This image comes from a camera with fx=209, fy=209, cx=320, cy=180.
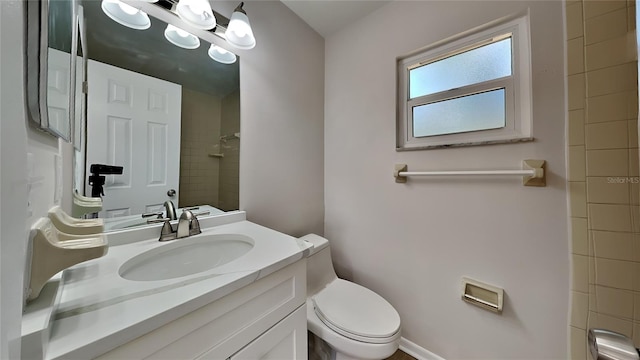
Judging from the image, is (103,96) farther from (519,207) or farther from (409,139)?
(519,207)

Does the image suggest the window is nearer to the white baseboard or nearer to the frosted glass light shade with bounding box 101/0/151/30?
the white baseboard

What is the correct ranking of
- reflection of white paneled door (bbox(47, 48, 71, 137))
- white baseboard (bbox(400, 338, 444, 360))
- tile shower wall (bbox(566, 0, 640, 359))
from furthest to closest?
white baseboard (bbox(400, 338, 444, 360))
tile shower wall (bbox(566, 0, 640, 359))
reflection of white paneled door (bbox(47, 48, 71, 137))

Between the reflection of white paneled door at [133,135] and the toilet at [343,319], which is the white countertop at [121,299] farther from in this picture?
the toilet at [343,319]

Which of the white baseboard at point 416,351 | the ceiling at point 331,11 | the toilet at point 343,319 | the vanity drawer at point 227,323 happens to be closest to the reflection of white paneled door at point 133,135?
the vanity drawer at point 227,323

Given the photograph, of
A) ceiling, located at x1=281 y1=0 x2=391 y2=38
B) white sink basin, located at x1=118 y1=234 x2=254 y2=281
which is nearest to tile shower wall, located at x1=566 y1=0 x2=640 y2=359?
ceiling, located at x1=281 y1=0 x2=391 y2=38

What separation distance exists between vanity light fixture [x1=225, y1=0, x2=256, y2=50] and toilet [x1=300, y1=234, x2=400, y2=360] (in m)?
1.12

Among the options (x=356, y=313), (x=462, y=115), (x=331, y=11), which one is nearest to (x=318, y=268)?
(x=356, y=313)

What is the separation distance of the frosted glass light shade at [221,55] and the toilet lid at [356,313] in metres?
1.42

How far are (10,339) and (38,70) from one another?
0.46 metres

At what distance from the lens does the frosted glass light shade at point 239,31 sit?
3.50 feet

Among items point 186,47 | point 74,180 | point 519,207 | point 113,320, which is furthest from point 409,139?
point 74,180

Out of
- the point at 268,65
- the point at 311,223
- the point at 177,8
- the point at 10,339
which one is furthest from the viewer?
the point at 311,223

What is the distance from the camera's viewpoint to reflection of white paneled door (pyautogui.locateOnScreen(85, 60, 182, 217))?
792 millimetres

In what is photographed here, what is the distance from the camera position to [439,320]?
47.7 inches
